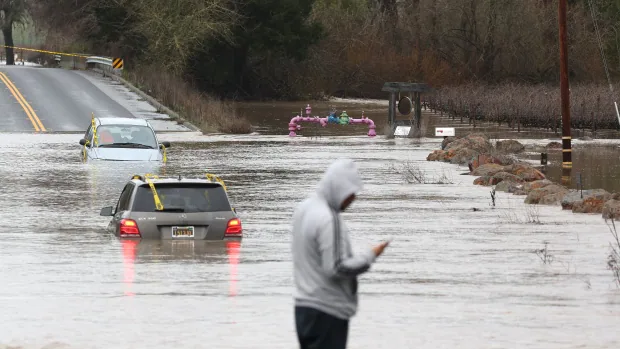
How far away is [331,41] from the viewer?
315ft

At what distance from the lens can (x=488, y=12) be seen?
92.1 metres

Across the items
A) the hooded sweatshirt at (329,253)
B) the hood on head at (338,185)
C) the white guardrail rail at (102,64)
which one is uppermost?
the hood on head at (338,185)

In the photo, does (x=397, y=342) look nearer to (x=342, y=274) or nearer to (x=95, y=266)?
(x=342, y=274)

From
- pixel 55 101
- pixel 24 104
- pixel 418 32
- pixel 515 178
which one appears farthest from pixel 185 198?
pixel 418 32

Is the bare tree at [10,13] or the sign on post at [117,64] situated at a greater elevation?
the bare tree at [10,13]

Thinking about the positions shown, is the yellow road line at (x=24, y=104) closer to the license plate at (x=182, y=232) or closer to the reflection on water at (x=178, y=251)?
the reflection on water at (x=178, y=251)

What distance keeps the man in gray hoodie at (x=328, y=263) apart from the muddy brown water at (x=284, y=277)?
3.50 metres

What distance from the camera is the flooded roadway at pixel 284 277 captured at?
488 inches

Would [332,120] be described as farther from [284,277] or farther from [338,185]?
[338,185]

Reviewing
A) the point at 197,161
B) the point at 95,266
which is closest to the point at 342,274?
the point at 95,266

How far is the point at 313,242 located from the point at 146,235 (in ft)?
35.7

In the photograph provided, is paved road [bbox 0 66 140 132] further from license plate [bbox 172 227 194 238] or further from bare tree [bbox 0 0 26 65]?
license plate [bbox 172 227 194 238]

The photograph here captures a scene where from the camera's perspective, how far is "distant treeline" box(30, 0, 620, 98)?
263ft

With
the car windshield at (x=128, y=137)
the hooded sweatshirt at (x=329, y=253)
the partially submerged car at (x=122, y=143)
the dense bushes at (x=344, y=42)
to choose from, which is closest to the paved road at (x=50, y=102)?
the dense bushes at (x=344, y=42)
